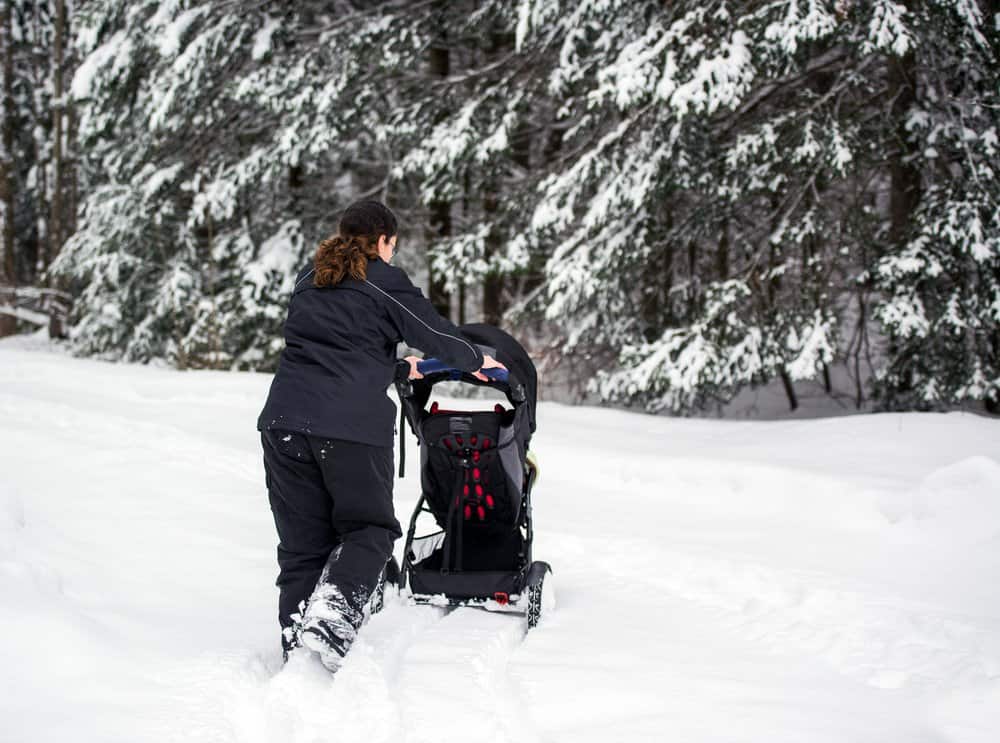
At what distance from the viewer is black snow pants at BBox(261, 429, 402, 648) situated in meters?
3.36

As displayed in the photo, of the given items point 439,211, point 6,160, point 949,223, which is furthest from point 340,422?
point 6,160

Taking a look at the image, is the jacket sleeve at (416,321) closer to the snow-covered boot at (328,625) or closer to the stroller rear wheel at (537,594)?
the snow-covered boot at (328,625)

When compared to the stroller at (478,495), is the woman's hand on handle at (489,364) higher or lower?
higher

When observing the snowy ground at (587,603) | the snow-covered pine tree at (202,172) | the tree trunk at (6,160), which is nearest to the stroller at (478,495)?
the snowy ground at (587,603)

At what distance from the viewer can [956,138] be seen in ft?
26.7

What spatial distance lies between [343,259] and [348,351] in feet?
1.16

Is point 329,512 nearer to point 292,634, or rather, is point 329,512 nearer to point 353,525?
point 353,525

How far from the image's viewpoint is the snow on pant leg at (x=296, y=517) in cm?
343

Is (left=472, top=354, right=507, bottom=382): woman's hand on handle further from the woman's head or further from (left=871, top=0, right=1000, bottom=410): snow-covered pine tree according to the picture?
(left=871, top=0, right=1000, bottom=410): snow-covered pine tree

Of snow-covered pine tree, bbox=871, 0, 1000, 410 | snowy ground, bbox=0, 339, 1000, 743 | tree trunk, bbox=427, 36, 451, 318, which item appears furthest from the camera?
tree trunk, bbox=427, 36, 451, 318

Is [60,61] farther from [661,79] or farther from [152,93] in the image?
[661,79]

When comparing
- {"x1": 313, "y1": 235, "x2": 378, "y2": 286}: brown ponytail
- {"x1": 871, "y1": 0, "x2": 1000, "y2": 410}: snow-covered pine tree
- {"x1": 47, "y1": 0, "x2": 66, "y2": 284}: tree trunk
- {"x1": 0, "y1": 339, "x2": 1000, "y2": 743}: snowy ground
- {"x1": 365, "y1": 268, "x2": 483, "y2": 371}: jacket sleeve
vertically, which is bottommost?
{"x1": 0, "y1": 339, "x2": 1000, "y2": 743}: snowy ground

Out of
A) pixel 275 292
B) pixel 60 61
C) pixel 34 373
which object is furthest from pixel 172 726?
pixel 60 61

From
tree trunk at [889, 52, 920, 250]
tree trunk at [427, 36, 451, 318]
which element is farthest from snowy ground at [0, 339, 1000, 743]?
tree trunk at [427, 36, 451, 318]
